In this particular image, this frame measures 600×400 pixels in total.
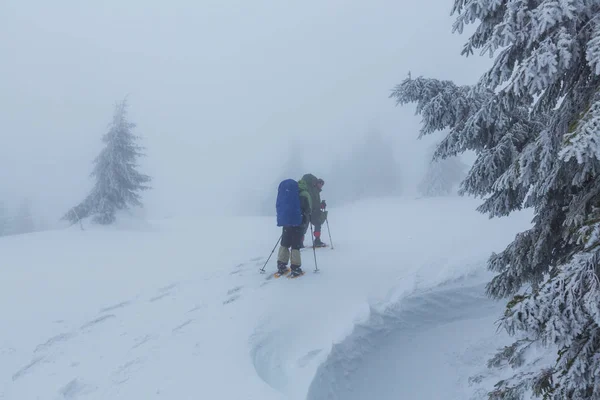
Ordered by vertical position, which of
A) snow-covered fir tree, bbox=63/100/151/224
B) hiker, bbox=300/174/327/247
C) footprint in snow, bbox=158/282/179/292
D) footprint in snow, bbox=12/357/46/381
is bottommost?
footprint in snow, bbox=12/357/46/381

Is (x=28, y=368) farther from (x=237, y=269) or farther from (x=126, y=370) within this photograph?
(x=237, y=269)

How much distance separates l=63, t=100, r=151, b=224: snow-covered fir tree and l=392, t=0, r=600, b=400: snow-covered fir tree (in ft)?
65.8

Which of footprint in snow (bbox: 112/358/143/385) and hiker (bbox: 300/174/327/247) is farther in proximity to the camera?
hiker (bbox: 300/174/327/247)

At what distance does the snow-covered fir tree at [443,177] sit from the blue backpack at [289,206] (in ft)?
121

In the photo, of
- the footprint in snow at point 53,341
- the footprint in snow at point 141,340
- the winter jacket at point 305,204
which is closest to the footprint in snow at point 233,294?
the footprint in snow at point 141,340

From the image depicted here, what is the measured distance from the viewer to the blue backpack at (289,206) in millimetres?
8977

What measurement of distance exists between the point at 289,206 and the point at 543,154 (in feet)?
18.9

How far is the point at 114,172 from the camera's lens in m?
22.0

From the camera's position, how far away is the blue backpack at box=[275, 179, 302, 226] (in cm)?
898

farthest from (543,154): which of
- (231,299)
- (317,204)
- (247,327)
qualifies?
(317,204)

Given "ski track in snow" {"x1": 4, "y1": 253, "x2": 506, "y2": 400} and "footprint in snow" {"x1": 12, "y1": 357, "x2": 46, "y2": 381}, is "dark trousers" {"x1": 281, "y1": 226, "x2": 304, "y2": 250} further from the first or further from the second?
"footprint in snow" {"x1": 12, "y1": 357, "x2": 46, "y2": 381}

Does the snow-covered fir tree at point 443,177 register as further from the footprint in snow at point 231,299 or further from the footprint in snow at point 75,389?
the footprint in snow at point 75,389

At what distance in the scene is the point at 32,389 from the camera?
5.00 meters

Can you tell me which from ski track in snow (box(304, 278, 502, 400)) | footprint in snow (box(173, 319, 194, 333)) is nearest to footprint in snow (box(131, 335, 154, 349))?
footprint in snow (box(173, 319, 194, 333))
